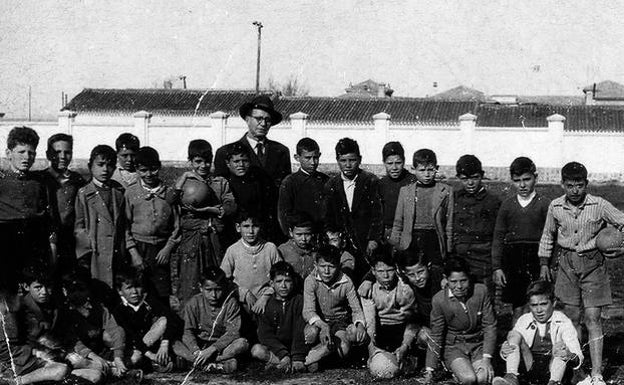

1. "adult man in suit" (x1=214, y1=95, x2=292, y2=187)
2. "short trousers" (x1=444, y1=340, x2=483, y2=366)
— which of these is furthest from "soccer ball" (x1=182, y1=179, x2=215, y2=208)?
"short trousers" (x1=444, y1=340, x2=483, y2=366)

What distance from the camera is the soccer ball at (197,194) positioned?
20.5 ft

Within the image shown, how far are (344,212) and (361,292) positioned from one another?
717mm

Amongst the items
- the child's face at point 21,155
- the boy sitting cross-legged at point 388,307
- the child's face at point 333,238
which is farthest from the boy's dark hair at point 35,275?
the boy sitting cross-legged at point 388,307

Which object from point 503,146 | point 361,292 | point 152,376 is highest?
point 503,146

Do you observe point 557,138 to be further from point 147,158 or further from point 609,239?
point 147,158

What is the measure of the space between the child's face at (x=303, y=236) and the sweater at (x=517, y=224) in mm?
1469

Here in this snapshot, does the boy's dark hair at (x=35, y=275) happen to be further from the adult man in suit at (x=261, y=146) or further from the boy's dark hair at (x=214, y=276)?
the adult man in suit at (x=261, y=146)

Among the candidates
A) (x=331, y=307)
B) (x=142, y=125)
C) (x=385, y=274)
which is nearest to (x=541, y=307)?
(x=385, y=274)

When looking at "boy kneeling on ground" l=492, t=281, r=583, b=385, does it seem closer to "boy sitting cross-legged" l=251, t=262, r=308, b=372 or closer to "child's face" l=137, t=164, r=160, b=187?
"boy sitting cross-legged" l=251, t=262, r=308, b=372

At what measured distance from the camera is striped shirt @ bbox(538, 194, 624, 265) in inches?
224

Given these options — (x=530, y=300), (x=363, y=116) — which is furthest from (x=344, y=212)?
(x=363, y=116)

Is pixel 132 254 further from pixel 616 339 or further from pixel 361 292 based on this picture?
pixel 616 339

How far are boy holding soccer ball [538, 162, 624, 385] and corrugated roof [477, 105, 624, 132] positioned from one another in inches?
966

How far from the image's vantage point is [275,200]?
269 inches
